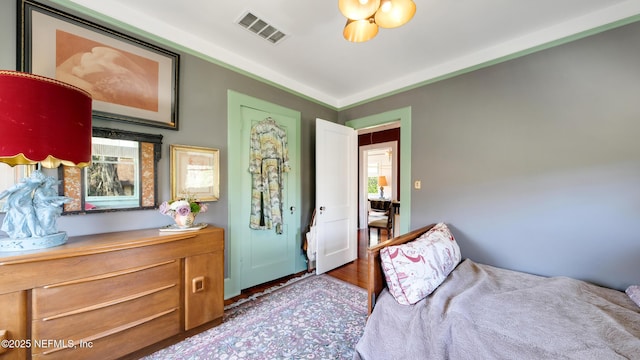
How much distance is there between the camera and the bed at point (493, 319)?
103cm

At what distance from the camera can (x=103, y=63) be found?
169cm

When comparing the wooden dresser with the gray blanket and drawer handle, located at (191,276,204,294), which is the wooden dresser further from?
the gray blanket

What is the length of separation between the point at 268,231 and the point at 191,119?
1.45 metres

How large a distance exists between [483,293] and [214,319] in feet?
6.46

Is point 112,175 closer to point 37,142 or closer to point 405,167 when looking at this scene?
Result: point 37,142

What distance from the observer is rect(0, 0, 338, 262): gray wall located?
55.6 inches

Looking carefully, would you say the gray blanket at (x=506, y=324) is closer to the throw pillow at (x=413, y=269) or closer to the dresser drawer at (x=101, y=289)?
the throw pillow at (x=413, y=269)

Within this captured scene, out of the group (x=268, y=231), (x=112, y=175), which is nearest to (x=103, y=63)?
(x=112, y=175)

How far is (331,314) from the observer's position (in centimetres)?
205

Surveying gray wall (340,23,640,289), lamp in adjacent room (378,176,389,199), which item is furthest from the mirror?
lamp in adjacent room (378,176,389,199)

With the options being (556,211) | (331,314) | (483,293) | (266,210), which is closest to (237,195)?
(266,210)

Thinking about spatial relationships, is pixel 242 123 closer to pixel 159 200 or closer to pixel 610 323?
pixel 159 200

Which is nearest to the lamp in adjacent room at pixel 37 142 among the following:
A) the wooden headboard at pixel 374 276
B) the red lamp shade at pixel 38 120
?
the red lamp shade at pixel 38 120

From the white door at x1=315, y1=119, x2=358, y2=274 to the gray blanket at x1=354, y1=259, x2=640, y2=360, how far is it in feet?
5.26
